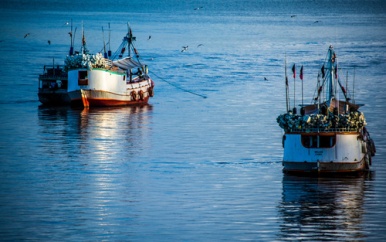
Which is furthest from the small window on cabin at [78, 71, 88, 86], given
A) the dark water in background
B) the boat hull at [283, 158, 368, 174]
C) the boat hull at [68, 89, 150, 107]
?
the boat hull at [283, 158, 368, 174]

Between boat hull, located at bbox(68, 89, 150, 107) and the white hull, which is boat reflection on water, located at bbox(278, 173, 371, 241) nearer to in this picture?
the white hull

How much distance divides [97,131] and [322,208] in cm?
2901

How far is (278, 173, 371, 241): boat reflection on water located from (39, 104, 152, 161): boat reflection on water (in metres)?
13.7

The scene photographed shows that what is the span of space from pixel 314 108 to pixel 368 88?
44.0 metres

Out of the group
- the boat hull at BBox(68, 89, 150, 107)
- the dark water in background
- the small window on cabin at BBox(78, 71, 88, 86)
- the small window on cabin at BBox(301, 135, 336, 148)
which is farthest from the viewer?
the boat hull at BBox(68, 89, 150, 107)

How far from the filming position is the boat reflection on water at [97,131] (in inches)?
2530

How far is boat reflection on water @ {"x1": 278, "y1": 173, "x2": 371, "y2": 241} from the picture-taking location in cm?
4306

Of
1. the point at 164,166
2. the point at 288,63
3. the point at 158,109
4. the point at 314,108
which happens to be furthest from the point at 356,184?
the point at 288,63

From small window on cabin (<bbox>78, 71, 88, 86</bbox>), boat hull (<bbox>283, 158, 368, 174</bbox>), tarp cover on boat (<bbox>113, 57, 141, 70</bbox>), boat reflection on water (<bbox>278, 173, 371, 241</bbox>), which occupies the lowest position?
boat reflection on water (<bbox>278, 173, 371, 241</bbox>)

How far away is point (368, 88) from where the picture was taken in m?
100

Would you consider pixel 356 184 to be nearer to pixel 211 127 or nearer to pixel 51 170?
pixel 51 170

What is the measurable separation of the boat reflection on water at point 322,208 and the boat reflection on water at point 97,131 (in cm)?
1372

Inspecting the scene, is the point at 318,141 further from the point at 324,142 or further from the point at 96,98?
the point at 96,98

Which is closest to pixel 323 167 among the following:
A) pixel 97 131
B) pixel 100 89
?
pixel 97 131
